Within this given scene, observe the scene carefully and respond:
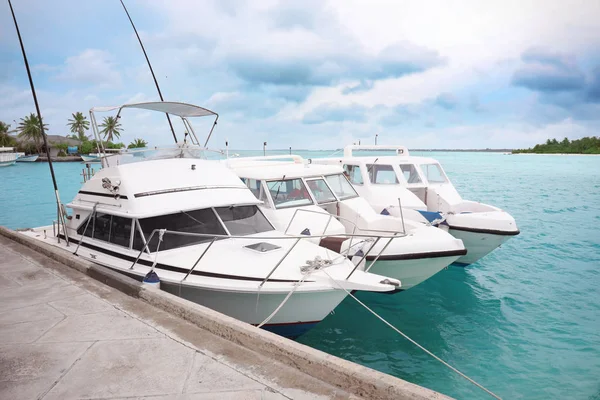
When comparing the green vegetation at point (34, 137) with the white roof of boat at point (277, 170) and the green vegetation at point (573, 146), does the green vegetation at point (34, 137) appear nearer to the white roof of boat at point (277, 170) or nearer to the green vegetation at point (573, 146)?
the white roof of boat at point (277, 170)

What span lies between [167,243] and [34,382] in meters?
3.68

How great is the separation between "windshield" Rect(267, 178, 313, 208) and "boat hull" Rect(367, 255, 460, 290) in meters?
2.65

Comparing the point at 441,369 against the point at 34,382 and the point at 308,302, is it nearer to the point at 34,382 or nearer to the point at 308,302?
the point at 308,302

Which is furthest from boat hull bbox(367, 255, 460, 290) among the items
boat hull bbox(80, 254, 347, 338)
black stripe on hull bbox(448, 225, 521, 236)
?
black stripe on hull bbox(448, 225, 521, 236)

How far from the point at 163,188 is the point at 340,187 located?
17.1ft

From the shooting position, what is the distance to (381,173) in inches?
540

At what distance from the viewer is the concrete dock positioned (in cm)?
334

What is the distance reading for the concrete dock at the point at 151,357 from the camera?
3.34 meters

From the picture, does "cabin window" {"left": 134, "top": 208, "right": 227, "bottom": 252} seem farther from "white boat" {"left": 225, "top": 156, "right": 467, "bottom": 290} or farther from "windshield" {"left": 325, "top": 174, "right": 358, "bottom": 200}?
"windshield" {"left": 325, "top": 174, "right": 358, "bottom": 200}

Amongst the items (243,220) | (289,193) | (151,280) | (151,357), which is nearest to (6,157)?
(289,193)

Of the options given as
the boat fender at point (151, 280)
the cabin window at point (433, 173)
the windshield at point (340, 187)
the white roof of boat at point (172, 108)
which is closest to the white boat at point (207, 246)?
the white roof of boat at point (172, 108)

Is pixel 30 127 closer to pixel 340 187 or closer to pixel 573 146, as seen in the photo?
pixel 340 187

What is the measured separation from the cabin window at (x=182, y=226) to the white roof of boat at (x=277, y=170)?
2862 millimetres

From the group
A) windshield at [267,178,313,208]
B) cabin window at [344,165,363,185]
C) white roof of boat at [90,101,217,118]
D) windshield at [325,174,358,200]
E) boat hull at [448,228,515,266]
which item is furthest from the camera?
cabin window at [344,165,363,185]
